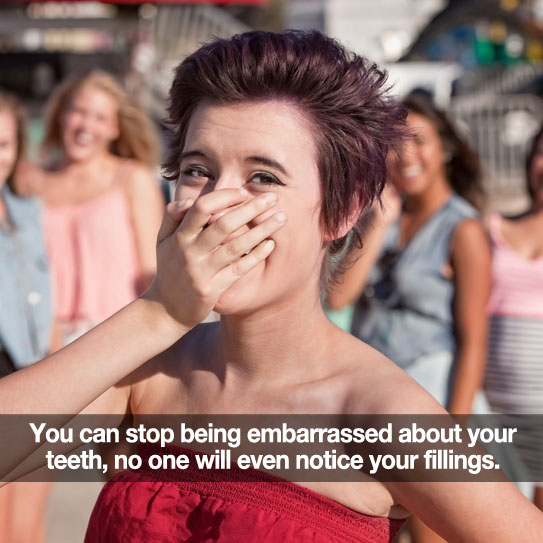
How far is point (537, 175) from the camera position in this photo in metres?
4.79

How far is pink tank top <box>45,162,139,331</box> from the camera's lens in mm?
4969

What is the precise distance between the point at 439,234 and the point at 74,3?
18367 mm

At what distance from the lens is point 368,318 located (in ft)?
13.8

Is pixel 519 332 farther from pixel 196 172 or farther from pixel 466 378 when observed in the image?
pixel 196 172

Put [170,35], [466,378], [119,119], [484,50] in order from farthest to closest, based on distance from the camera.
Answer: [484,50] → [170,35] → [119,119] → [466,378]

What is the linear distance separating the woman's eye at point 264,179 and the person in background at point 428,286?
6.74 feet

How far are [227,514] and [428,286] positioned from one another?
244 centimetres

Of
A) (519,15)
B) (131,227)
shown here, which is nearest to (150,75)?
(519,15)

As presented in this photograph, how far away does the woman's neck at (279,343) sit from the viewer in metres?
1.93

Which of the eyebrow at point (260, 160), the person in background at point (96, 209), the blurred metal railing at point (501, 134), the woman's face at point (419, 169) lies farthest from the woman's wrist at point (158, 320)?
the blurred metal railing at point (501, 134)

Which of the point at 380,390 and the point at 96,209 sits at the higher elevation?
the point at 96,209

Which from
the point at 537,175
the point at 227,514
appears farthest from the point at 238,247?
the point at 537,175

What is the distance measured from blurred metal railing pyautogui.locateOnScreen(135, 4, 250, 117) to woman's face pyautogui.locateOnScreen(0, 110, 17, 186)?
12125mm

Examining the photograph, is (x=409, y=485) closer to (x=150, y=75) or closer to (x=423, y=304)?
(x=423, y=304)
